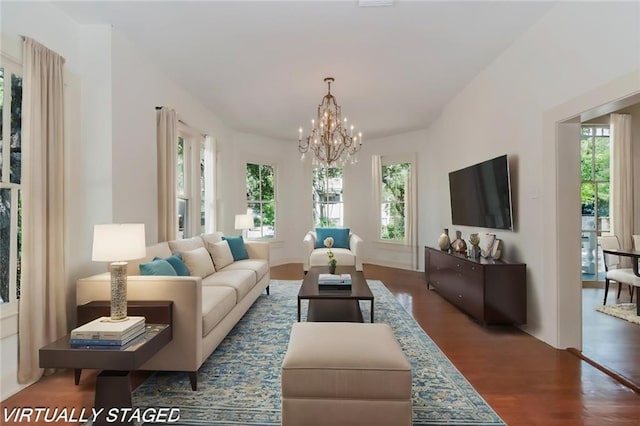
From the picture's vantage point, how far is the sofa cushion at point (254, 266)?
4020 millimetres

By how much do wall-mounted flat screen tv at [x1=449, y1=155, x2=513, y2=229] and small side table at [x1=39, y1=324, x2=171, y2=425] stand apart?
3.48 meters

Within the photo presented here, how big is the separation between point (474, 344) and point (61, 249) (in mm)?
3506

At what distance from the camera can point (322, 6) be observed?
2.59 meters

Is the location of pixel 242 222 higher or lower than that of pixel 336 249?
higher

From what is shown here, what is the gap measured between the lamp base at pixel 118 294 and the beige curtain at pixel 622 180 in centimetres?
626

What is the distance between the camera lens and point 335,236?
20.1 feet

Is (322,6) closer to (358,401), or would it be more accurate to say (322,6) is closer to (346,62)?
(346,62)

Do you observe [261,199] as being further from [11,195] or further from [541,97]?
[541,97]

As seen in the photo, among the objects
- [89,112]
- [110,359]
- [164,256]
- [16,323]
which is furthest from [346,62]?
[16,323]

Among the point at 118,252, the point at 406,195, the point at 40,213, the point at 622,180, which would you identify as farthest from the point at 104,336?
the point at 622,180

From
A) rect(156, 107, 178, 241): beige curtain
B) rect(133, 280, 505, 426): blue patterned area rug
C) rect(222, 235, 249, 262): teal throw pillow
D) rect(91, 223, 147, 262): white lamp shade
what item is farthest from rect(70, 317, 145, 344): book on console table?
rect(222, 235, 249, 262): teal throw pillow

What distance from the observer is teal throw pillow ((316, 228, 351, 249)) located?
6065 millimetres

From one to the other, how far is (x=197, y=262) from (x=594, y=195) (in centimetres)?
599

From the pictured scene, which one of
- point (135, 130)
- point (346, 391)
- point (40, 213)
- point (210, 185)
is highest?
point (135, 130)
